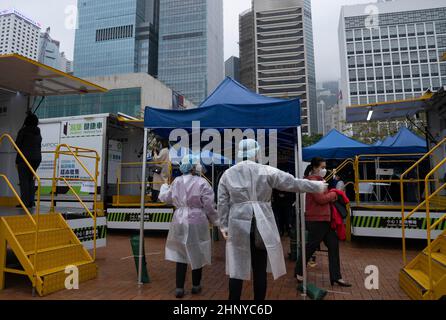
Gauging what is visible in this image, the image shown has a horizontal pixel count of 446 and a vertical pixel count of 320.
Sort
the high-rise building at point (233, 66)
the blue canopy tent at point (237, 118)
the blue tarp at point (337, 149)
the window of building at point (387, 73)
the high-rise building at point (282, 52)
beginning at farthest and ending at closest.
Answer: the high-rise building at point (233, 66)
the high-rise building at point (282, 52)
the window of building at point (387, 73)
the blue tarp at point (337, 149)
the blue canopy tent at point (237, 118)

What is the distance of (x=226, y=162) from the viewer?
11.0m

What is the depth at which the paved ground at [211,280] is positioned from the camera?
4.05 metres

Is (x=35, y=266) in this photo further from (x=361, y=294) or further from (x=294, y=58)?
(x=294, y=58)

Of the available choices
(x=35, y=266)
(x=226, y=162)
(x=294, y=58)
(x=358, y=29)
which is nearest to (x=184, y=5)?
(x=294, y=58)

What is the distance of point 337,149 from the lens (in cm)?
1168

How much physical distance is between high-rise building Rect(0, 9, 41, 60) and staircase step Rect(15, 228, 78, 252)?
7873mm

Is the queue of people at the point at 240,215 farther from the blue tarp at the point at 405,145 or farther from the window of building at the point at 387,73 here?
the window of building at the point at 387,73

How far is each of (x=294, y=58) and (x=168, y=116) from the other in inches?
3994

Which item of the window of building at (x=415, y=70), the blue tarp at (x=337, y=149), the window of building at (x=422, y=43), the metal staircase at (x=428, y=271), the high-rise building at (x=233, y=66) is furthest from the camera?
the high-rise building at (x=233, y=66)

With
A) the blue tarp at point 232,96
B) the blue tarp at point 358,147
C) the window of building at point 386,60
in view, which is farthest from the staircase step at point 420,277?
the window of building at point 386,60

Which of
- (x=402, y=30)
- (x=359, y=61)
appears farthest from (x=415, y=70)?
(x=359, y=61)

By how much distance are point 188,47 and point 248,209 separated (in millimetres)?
107070

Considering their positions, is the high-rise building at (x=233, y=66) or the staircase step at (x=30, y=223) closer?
the staircase step at (x=30, y=223)

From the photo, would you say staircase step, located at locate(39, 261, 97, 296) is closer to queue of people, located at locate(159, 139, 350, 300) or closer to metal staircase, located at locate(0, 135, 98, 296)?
Answer: metal staircase, located at locate(0, 135, 98, 296)
